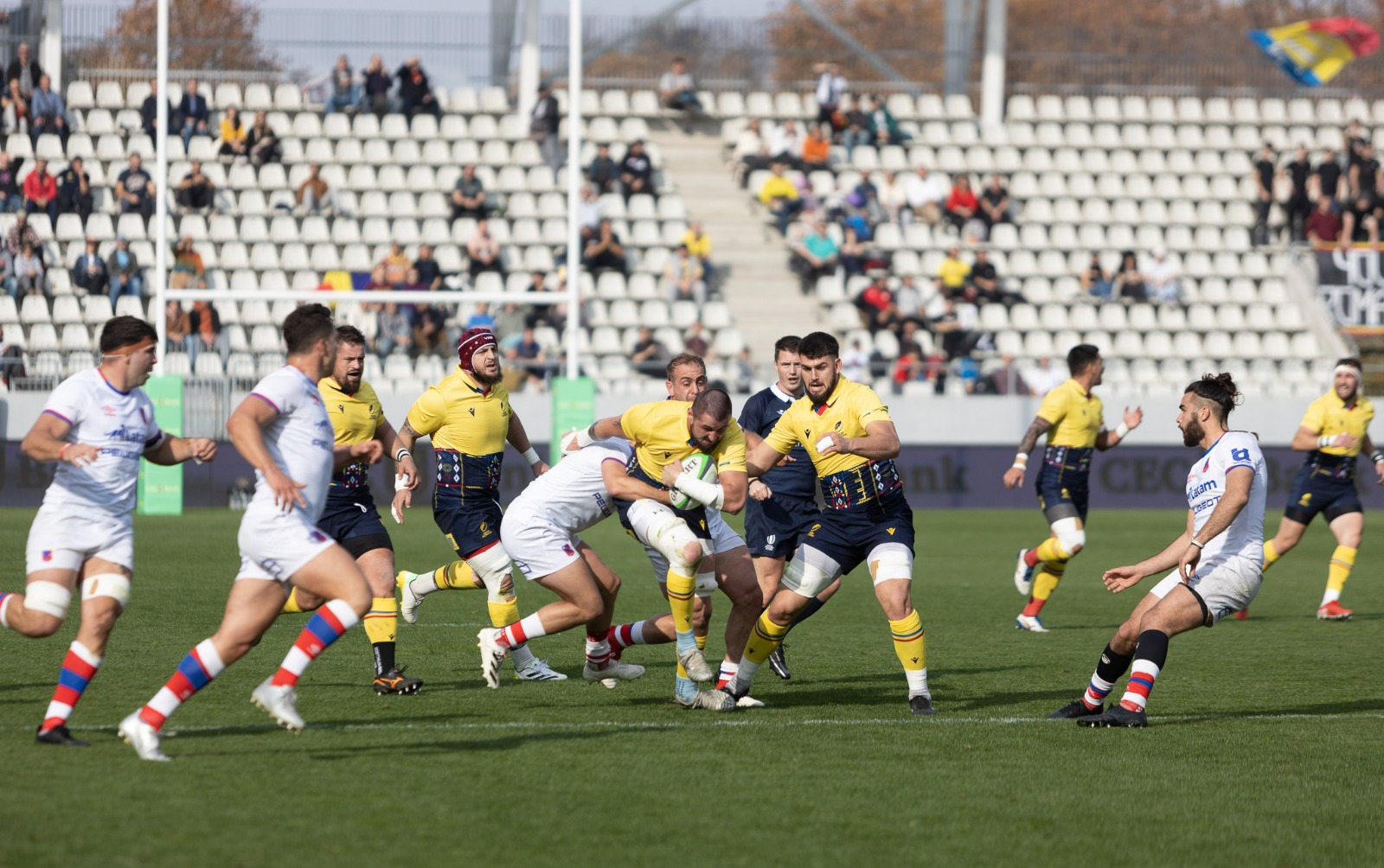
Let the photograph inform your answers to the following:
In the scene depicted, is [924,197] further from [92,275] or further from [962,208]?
[92,275]

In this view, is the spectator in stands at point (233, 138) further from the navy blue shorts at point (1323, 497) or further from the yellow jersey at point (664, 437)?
the yellow jersey at point (664, 437)

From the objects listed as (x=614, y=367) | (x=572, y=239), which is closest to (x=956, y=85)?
(x=614, y=367)

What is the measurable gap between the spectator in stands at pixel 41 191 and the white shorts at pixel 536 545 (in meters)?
20.5

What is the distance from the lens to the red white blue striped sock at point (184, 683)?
6.61 metres

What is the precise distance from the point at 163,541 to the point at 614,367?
995cm

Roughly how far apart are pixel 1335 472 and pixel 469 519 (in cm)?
816

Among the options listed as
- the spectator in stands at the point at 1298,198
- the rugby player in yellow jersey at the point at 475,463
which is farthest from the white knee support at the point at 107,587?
the spectator in stands at the point at 1298,198

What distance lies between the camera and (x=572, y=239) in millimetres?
22031

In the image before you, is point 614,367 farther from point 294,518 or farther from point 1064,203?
point 294,518

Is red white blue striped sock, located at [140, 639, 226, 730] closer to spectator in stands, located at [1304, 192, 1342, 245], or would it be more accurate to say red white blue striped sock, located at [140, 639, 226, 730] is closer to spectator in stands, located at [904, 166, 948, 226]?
spectator in stands, located at [904, 166, 948, 226]

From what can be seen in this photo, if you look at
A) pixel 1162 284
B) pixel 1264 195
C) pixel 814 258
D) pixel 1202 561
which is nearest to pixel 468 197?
pixel 814 258

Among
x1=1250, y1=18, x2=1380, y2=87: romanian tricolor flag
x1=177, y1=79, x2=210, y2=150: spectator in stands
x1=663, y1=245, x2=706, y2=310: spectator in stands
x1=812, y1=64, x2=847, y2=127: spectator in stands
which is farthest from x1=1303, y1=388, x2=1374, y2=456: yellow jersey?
x1=1250, y1=18, x2=1380, y2=87: romanian tricolor flag

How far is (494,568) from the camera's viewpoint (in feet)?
31.5

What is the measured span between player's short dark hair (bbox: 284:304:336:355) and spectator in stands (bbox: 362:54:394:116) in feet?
78.9
